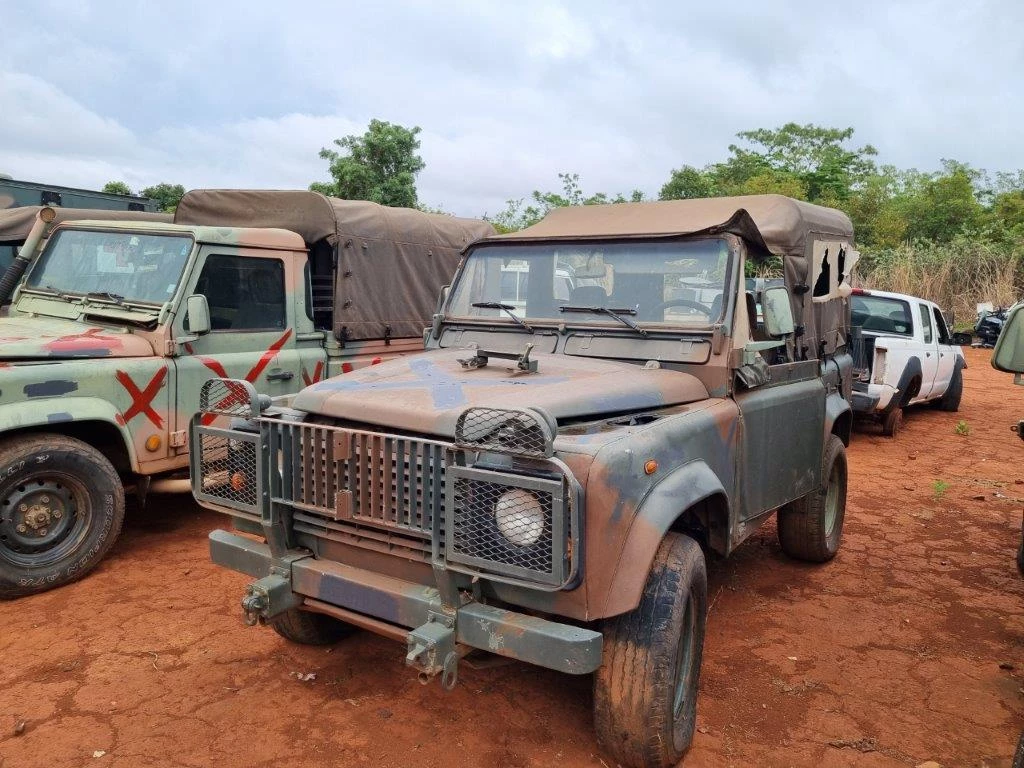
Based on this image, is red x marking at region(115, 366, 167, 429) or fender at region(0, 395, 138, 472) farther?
red x marking at region(115, 366, 167, 429)

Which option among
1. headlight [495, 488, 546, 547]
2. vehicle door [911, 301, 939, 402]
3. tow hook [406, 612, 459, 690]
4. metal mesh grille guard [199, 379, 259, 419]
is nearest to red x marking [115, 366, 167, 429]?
metal mesh grille guard [199, 379, 259, 419]

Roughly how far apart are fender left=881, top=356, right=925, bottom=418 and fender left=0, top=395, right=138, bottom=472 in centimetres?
788

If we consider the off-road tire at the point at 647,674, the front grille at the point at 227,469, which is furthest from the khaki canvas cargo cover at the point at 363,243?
the off-road tire at the point at 647,674

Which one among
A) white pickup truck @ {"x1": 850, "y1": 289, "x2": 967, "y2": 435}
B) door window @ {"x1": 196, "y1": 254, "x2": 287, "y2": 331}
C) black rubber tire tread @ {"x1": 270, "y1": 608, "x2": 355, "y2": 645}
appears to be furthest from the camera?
white pickup truck @ {"x1": 850, "y1": 289, "x2": 967, "y2": 435}

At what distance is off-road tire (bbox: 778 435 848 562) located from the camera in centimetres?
490

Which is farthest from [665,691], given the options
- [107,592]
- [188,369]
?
[188,369]

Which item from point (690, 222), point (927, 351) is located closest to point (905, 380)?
point (927, 351)

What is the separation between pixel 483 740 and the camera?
313cm

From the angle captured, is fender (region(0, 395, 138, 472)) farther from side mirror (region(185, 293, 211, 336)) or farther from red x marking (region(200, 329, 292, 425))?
side mirror (region(185, 293, 211, 336))

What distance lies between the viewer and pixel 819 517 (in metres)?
4.93

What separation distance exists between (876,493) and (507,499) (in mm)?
5582

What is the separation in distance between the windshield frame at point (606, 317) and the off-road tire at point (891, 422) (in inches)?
258

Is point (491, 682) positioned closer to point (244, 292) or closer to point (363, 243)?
point (244, 292)

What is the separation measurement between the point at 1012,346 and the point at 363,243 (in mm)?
4471
